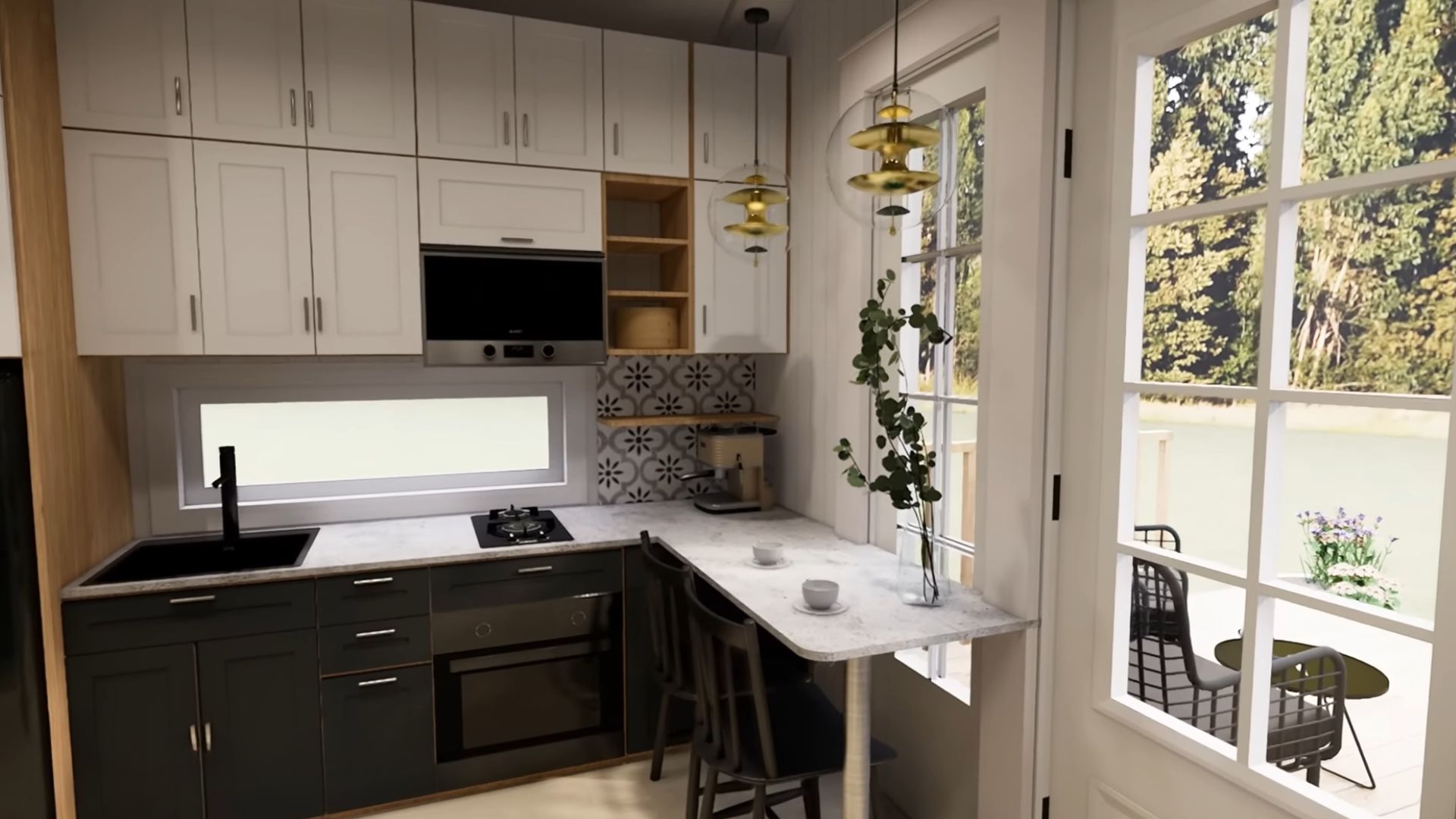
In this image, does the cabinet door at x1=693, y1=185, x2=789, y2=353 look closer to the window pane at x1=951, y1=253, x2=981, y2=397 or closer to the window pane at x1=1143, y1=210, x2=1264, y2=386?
the window pane at x1=951, y1=253, x2=981, y2=397

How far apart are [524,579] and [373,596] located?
497 mm

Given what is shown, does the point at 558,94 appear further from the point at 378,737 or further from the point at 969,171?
the point at 378,737

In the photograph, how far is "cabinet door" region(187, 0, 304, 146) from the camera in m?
2.54

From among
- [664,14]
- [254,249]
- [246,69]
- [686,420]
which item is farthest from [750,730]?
[664,14]

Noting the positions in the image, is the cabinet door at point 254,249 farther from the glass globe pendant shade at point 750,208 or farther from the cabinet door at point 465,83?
the glass globe pendant shade at point 750,208

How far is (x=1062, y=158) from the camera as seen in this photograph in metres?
1.91

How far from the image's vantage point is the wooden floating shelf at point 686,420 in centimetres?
328

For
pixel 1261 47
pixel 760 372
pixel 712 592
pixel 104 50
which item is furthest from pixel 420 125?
pixel 1261 47

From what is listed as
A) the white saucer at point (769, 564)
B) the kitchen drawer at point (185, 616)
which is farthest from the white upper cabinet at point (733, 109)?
the kitchen drawer at point (185, 616)

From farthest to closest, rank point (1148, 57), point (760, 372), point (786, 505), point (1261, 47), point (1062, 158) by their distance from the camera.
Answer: point (760, 372) < point (786, 505) < point (1062, 158) < point (1148, 57) < point (1261, 47)

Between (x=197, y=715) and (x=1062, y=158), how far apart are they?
3032mm

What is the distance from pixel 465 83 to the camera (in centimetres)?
285

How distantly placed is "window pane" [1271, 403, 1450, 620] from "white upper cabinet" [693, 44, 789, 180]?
2.26 m

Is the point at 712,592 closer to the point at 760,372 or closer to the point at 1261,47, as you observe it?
the point at 760,372
